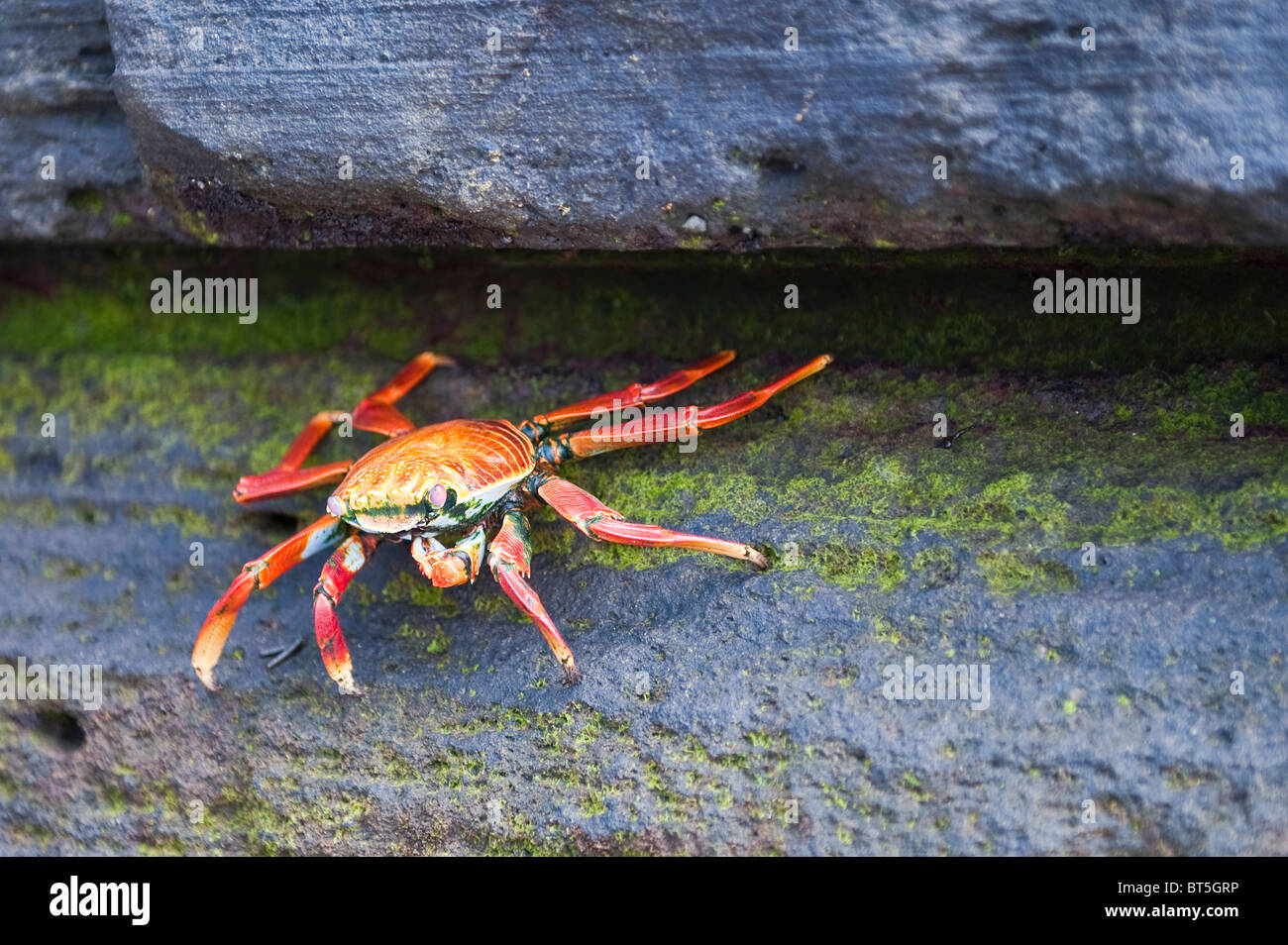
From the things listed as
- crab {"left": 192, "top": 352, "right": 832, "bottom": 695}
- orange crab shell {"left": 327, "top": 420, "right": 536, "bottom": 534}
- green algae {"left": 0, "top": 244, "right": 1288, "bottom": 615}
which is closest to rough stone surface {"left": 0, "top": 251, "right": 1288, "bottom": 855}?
green algae {"left": 0, "top": 244, "right": 1288, "bottom": 615}

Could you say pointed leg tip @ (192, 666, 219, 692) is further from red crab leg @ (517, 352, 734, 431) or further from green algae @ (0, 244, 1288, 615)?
red crab leg @ (517, 352, 734, 431)

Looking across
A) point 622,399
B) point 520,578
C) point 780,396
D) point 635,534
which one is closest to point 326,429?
point 622,399

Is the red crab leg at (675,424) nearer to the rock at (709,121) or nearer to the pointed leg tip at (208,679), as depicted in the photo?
the rock at (709,121)

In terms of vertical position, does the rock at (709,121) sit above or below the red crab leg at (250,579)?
above

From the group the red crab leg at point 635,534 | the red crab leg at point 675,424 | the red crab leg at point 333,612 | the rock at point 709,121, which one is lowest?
the red crab leg at point 333,612

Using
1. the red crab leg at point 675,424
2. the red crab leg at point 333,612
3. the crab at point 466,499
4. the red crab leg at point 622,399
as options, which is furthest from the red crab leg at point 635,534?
the red crab leg at point 333,612

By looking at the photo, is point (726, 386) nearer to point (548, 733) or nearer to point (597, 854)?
point (548, 733)

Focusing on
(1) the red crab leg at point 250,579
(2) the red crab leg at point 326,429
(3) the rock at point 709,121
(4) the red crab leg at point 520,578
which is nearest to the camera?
(3) the rock at point 709,121

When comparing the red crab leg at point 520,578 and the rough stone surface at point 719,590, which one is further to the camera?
the red crab leg at point 520,578

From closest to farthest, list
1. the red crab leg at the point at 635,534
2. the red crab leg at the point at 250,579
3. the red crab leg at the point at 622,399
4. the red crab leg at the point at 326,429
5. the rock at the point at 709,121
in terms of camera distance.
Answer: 1. the rock at the point at 709,121
2. the red crab leg at the point at 635,534
3. the red crab leg at the point at 250,579
4. the red crab leg at the point at 622,399
5. the red crab leg at the point at 326,429
